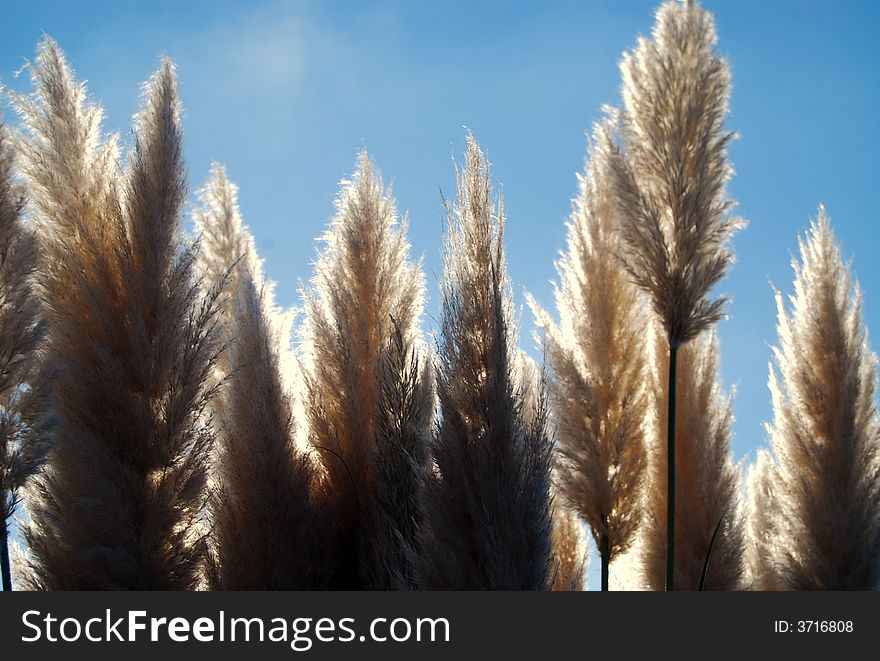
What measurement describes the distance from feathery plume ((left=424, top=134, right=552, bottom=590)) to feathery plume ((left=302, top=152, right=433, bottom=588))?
592 millimetres

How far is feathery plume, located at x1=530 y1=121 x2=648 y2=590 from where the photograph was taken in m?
3.97

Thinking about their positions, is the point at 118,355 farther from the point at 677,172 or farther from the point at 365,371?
the point at 677,172

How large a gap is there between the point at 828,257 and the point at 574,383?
1800 mm

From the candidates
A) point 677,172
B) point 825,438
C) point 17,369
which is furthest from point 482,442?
point 825,438

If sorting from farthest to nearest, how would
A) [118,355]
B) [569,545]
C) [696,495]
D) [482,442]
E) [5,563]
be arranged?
[569,545], [696,495], [118,355], [482,442], [5,563]

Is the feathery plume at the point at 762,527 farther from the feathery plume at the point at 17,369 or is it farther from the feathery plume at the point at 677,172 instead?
the feathery plume at the point at 17,369

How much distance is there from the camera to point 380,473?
4195mm

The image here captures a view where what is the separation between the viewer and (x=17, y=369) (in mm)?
3352

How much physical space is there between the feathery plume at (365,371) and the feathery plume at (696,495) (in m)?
1.18

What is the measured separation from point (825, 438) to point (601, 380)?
4.45ft

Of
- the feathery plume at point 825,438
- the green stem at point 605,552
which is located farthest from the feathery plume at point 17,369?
the feathery plume at point 825,438

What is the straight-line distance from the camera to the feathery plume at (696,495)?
4.37m

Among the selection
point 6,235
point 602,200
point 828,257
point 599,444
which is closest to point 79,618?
point 6,235

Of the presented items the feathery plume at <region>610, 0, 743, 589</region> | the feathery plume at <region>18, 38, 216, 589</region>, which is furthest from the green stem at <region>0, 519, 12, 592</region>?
the feathery plume at <region>610, 0, 743, 589</region>
